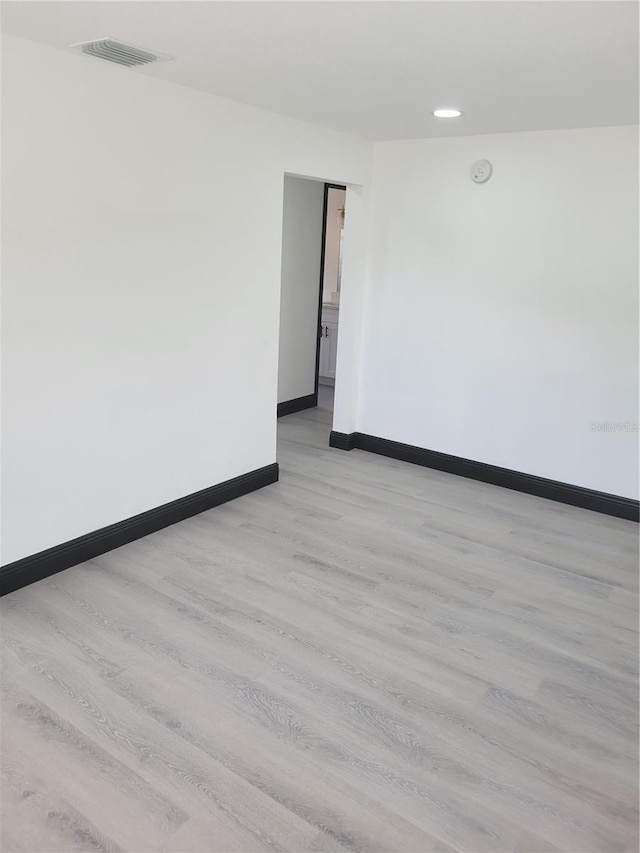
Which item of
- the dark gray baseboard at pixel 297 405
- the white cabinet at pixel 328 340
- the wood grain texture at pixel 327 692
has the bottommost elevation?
the wood grain texture at pixel 327 692

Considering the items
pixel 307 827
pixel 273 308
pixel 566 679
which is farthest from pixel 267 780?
pixel 273 308

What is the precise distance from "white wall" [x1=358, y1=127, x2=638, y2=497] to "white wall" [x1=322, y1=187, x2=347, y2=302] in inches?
130

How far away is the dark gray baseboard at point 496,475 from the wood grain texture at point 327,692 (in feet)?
0.95

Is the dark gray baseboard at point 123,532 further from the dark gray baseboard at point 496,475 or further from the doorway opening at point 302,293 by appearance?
the doorway opening at point 302,293

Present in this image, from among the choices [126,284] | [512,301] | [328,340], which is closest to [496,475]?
[512,301]

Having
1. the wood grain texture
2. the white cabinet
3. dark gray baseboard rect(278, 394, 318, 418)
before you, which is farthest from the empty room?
the white cabinet

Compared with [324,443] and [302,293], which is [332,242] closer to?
[302,293]

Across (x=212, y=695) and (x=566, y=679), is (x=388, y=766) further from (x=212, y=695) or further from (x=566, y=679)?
(x=566, y=679)

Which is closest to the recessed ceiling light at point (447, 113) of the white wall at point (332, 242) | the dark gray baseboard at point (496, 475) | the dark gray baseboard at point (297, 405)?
the dark gray baseboard at point (496, 475)

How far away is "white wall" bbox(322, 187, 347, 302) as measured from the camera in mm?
8312

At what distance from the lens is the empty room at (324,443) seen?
7.25 feet

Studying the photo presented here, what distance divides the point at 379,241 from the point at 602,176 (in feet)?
5.27

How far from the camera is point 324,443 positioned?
567 centimetres

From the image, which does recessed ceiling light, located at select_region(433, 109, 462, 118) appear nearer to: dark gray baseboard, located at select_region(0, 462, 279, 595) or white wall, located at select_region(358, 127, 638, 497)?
white wall, located at select_region(358, 127, 638, 497)
